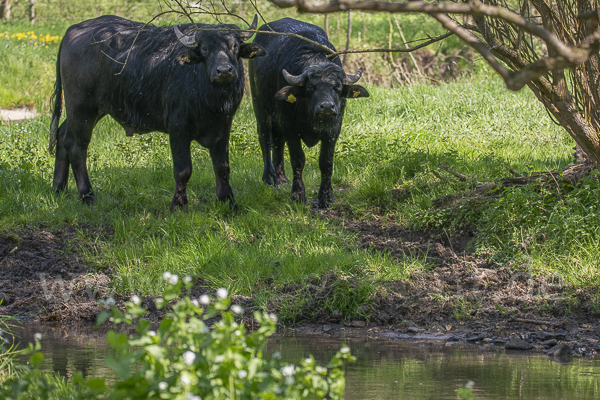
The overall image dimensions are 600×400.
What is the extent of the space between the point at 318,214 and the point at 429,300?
83.5 inches

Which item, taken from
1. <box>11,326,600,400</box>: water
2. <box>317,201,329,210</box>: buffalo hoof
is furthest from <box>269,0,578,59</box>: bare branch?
<box>317,201,329,210</box>: buffalo hoof

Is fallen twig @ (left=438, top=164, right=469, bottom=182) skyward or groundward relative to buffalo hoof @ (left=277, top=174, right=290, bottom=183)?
skyward

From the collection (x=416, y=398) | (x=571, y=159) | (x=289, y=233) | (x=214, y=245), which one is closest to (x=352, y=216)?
(x=289, y=233)

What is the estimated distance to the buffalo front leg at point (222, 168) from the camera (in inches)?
289

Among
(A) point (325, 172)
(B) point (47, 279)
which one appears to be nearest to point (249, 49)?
(A) point (325, 172)

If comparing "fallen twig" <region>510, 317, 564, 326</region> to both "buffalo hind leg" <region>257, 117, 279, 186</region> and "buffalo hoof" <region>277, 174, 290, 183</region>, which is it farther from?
"buffalo hoof" <region>277, 174, 290, 183</region>

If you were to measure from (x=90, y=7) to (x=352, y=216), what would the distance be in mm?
19164

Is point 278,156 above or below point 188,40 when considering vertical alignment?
below

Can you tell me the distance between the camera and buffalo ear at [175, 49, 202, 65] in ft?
22.6

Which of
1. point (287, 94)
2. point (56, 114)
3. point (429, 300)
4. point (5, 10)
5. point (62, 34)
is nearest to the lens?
point (429, 300)

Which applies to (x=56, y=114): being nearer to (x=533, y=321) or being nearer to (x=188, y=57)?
(x=188, y=57)

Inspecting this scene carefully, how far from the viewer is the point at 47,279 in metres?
5.95

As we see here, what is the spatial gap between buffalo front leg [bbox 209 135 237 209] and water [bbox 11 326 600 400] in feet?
8.74

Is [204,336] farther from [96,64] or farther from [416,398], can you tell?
[96,64]
